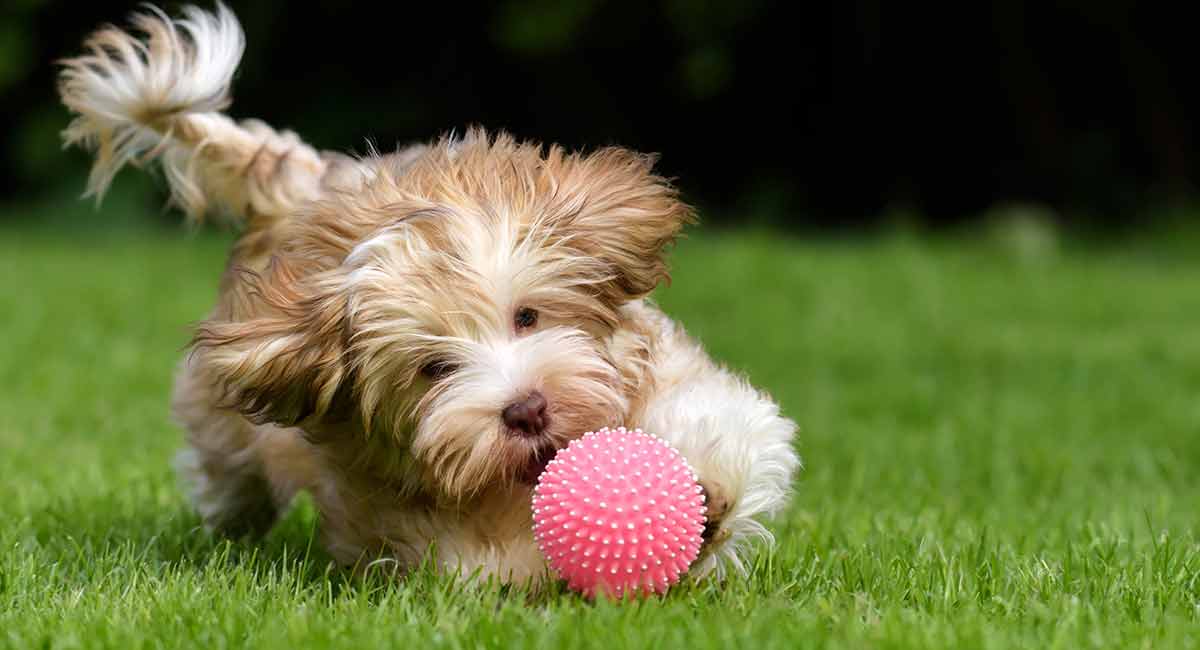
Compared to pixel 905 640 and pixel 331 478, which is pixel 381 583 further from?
pixel 905 640

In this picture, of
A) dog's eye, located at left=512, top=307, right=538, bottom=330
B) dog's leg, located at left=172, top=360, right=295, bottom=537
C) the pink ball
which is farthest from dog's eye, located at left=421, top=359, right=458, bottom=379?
dog's leg, located at left=172, top=360, right=295, bottom=537

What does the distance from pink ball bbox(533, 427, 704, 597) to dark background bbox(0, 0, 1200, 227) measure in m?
10.4

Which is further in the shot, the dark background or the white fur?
the dark background

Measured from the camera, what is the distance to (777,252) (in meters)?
10.7

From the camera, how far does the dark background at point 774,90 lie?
1377 cm

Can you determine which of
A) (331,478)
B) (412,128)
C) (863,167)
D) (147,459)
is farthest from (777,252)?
(331,478)

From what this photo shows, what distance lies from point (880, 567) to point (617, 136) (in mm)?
11103

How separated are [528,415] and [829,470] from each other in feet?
8.83

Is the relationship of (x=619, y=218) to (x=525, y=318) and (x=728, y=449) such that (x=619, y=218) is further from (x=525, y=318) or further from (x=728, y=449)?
(x=728, y=449)

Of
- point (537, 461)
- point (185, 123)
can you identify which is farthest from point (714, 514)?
point (185, 123)

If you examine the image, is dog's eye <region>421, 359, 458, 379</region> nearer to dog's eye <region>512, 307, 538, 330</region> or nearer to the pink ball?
dog's eye <region>512, 307, 538, 330</region>

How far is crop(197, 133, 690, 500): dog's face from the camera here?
3.21 meters

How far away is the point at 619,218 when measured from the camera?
351 cm

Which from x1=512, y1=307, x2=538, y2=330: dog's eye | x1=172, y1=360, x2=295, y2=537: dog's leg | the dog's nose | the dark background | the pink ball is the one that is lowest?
x1=172, y1=360, x2=295, y2=537: dog's leg
